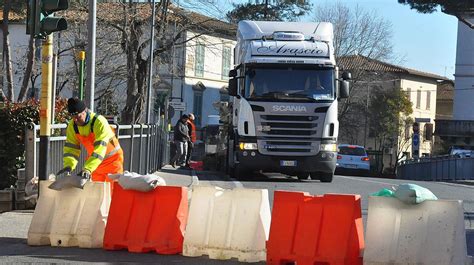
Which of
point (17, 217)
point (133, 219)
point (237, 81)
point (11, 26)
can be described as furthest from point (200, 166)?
point (11, 26)

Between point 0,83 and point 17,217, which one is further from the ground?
point 0,83

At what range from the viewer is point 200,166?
29.9m

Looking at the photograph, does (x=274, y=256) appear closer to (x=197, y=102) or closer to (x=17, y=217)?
(x=17, y=217)

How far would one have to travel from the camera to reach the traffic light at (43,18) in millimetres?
9641

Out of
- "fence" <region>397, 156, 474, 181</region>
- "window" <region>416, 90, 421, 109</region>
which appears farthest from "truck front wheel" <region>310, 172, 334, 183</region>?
"window" <region>416, 90, 421, 109</region>

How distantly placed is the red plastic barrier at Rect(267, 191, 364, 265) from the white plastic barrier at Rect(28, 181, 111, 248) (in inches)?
81.9

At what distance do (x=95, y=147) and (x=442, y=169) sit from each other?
3033 cm

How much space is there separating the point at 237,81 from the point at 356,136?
4815 centimetres

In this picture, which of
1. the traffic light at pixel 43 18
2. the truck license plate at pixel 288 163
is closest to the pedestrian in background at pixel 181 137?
the truck license plate at pixel 288 163

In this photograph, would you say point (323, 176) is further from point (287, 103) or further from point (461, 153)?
point (461, 153)

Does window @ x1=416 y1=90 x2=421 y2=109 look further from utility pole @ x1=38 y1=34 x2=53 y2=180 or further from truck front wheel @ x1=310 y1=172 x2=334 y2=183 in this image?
utility pole @ x1=38 y1=34 x2=53 y2=180

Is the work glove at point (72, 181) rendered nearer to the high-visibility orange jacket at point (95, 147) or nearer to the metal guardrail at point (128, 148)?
the high-visibility orange jacket at point (95, 147)

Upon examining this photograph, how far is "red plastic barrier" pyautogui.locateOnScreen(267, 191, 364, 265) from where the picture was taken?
746 centimetres

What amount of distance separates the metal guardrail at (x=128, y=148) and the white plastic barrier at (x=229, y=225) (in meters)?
3.95
